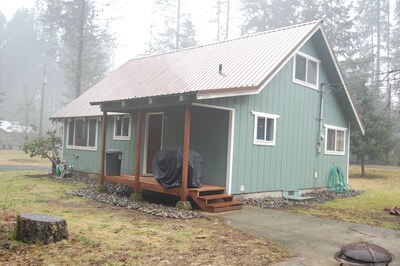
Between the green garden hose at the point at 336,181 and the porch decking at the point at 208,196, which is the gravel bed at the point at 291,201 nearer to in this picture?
the green garden hose at the point at 336,181

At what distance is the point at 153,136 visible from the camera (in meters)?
13.0

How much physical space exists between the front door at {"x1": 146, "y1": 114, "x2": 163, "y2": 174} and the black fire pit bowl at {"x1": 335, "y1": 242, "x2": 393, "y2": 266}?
836 cm

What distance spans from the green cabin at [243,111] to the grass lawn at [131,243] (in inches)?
105

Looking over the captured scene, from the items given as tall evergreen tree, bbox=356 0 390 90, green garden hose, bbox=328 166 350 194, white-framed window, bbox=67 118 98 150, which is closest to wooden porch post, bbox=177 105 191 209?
green garden hose, bbox=328 166 350 194

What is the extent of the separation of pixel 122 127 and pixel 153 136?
2.10 metres

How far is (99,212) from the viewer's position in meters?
8.53

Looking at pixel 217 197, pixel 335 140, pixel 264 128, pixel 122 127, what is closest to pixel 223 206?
pixel 217 197

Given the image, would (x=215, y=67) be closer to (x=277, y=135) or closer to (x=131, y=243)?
(x=277, y=135)

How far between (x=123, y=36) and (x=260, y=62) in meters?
57.0

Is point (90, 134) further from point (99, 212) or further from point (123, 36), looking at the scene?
point (123, 36)

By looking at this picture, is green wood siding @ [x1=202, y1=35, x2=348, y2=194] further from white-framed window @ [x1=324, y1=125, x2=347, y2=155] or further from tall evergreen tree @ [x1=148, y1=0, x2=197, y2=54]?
tall evergreen tree @ [x1=148, y1=0, x2=197, y2=54]

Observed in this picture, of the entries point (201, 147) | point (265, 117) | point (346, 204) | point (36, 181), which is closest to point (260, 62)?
point (265, 117)

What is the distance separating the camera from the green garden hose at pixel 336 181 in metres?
14.5

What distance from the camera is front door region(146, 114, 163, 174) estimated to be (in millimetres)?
12750
